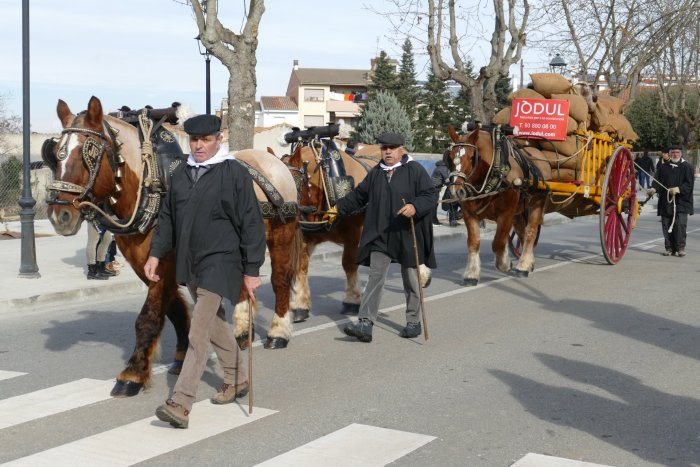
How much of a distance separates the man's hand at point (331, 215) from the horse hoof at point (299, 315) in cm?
94

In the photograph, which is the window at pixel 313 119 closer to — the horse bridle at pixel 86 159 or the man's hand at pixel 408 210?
the man's hand at pixel 408 210

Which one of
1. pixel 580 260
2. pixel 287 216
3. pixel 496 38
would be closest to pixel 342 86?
pixel 496 38

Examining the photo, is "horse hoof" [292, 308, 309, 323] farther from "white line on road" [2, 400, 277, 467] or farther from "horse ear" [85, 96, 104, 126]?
"horse ear" [85, 96, 104, 126]

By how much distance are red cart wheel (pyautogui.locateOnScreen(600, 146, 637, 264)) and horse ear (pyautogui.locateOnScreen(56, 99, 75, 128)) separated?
28.5 feet

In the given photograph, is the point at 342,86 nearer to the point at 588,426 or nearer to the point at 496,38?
the point at 496,38

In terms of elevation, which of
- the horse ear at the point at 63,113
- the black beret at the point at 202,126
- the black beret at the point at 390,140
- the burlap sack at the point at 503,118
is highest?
the burlap sack at the point at 503,118

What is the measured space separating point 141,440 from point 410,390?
2.02m

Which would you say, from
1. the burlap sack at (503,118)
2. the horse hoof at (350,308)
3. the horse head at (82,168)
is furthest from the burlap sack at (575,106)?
the horse head at (82,168)

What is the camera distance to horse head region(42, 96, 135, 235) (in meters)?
6.18

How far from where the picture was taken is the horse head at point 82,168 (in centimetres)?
618

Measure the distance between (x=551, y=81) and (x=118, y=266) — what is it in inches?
269

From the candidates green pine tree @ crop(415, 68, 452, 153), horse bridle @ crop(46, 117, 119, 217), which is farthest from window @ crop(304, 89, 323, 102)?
horse bridle @ crop(46, 117, 119, 217)

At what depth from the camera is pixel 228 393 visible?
6.21 meters

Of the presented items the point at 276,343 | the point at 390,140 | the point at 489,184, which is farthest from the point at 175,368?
the point at 489,184
